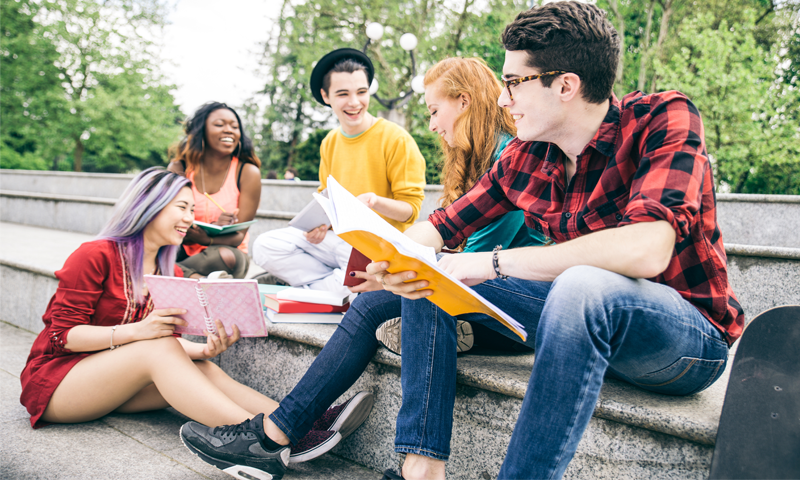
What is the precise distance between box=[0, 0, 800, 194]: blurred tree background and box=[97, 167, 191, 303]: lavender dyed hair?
10.0m

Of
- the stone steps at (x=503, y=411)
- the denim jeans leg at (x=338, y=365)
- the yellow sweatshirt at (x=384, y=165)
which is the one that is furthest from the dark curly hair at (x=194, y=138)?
the denim jeans leg at (x=338, y=365)

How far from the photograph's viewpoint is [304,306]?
2.47 m

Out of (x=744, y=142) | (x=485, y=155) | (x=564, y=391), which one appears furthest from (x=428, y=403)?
(x=744, y=142)

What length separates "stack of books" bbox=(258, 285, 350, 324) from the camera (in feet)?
8.00

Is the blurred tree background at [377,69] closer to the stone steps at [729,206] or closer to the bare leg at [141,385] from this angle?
the stone steps at [729,206]

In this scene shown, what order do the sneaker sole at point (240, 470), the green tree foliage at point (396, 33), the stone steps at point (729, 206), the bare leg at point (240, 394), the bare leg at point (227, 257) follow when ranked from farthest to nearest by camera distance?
the green tree foliage at point (396, 33), the stone steps at point (729, 206), the bare leg at point (227, 257), the bare leg at point (240, 394), the sneaker sole at point (240, 470)

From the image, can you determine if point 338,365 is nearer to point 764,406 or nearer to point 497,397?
point 497,397

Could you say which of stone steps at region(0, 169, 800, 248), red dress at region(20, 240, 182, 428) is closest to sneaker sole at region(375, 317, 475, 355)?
stone steps at region(0, 169, 800, 248)

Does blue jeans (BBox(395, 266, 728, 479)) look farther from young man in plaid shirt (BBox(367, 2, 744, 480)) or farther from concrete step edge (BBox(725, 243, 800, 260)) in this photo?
concrete step edge (BBox(725, 243, 800, 260))

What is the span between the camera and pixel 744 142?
1178cm

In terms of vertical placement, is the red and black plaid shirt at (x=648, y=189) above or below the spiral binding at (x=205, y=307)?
above

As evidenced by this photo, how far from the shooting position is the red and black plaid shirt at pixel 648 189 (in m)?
1.25

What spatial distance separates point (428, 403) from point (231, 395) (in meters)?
1.09

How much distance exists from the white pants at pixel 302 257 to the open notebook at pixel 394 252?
68.0 inches
